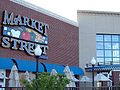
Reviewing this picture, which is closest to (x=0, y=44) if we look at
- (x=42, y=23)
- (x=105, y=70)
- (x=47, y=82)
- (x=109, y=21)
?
(x=42, y=23)

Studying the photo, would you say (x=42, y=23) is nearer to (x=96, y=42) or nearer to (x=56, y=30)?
(x=56, y=30)

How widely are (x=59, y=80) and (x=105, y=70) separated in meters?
25.2

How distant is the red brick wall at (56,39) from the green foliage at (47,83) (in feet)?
36.8

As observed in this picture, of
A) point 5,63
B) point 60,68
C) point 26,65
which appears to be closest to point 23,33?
point 26,65

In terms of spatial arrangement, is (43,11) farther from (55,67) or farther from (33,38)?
(55,67)

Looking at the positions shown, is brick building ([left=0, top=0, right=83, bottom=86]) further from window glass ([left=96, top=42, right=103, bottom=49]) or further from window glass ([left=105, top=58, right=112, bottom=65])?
window glass ([left=105, top=58, right=112, bottom=65])

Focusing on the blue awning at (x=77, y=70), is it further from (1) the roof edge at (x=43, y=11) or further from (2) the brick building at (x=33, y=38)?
(1) the roof edge at (x=43, y=11)

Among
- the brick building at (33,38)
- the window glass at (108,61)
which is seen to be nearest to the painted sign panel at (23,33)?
the brick building at (33,38)

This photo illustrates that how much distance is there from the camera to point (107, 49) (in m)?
41.7

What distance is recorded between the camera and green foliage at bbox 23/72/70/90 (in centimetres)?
1315

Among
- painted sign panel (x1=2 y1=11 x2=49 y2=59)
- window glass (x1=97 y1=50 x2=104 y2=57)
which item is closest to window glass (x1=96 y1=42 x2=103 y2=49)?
window glass (x1=97 y1=50 x2=104 y2=57)

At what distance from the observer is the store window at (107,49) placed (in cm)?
4106

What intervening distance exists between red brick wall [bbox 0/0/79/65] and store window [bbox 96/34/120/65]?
479 cm

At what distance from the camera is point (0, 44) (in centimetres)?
2411
